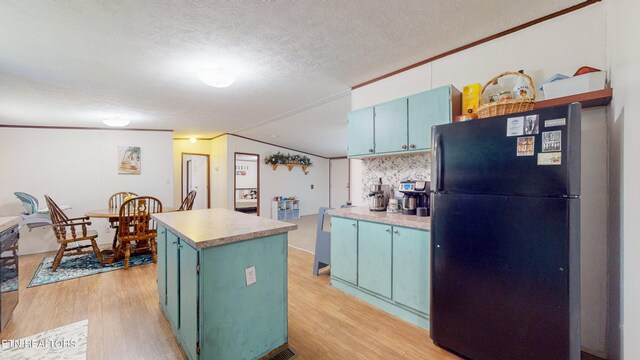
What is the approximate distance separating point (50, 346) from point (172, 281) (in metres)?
0.95

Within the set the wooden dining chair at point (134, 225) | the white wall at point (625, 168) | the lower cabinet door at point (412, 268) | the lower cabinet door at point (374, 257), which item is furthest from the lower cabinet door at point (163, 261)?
the white wall at point (625, 168)

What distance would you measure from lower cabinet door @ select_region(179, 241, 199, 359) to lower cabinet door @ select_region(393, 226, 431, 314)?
1.56 meters

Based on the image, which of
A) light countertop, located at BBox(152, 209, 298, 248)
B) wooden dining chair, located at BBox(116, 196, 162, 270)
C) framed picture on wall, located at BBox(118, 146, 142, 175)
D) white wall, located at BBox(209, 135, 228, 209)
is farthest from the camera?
white wall, located at BBox(209, 135, 228, 209)

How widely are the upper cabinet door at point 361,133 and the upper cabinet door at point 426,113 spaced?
0.46 metres

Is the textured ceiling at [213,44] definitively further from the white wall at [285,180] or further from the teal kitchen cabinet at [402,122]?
the white wall at [285,180]

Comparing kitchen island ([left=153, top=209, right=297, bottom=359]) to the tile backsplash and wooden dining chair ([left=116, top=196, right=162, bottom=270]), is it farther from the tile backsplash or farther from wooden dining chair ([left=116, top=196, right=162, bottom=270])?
wooden dining chair ([left=116, top=196, right=162, bottom=270])

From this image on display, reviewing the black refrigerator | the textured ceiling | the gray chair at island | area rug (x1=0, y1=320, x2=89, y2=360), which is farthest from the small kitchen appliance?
area rug (x1=0, y1=320, x2=89, y2=360)

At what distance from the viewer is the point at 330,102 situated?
3.84 m

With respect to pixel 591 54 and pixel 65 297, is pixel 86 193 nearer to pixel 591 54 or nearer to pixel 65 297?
pixel 65 297

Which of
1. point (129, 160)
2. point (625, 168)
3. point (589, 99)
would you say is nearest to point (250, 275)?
point (625, 168)

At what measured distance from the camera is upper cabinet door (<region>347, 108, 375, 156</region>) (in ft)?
8.62

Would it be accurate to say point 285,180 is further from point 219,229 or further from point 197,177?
point 219,229

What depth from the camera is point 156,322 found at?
2090 millimetres

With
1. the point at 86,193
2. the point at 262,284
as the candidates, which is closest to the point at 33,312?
the point at 262,284
